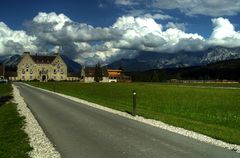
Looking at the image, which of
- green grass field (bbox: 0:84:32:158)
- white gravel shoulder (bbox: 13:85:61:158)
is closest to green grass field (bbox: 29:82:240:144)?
white gravel shoulder (bbox: 13:85:61:158)

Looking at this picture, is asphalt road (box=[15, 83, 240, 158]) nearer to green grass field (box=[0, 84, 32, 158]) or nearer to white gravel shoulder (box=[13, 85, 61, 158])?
white gravel shoulder (box=[13, 85, 61, 158])

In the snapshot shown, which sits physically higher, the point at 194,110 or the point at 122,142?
the point at 122,142

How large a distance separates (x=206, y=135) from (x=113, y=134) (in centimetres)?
372

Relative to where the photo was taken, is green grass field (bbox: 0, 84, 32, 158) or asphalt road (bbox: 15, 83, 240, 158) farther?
green grass field (bbox: 0, 84, 32, 158)

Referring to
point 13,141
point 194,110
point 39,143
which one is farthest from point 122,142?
point 194,110

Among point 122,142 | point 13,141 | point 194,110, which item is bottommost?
point 194,110

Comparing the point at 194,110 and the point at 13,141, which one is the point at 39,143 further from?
the point at 194,110

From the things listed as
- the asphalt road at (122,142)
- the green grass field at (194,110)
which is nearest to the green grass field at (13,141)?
the asphalt road at (122,142)

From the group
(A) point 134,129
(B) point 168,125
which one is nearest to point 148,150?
(A) point 134,129

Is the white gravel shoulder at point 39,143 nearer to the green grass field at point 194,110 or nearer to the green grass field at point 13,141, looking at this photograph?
the green grass field at point 13,141

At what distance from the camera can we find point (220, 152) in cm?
1230

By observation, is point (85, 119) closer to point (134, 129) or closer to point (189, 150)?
point (134, 129)

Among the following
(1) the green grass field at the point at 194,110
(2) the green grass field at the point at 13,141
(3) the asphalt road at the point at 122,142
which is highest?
(3) the asphalt road at the point at 122,142

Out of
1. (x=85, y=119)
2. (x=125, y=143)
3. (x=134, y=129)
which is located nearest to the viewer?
(x=125, y=143)
